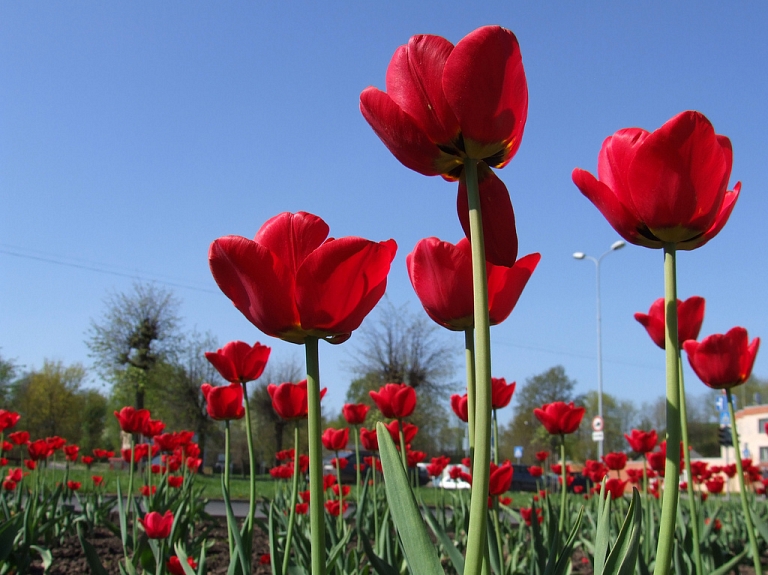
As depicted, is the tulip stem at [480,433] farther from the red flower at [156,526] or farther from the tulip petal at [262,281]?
the red flower at [156,526]

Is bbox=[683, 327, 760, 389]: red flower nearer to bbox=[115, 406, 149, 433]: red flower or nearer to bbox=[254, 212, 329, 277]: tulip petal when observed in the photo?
bbox=[254, 212, 329, 277]: tulip petal

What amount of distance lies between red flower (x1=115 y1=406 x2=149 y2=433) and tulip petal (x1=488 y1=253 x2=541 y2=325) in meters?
3.52

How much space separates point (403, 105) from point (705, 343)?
1.37 metres

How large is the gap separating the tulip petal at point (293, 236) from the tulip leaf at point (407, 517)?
0.99 feet

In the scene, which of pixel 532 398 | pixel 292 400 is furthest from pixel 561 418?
pixel 532 398

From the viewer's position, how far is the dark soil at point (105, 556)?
3596mm

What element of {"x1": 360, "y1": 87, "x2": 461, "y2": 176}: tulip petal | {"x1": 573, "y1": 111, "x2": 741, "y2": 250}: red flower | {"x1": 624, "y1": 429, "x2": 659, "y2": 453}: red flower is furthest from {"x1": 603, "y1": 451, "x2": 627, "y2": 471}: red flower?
{"x1": 360, "y1": 87, "x2": 461, "y2": 176}: tulip petal

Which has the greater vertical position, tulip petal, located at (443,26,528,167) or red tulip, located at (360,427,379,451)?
tulip petal, located at (443,26,528,167)

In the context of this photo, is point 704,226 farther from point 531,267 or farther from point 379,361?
point 379,361

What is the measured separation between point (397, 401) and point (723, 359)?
115cm

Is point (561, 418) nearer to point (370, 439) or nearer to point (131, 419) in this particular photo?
point (370, 439)

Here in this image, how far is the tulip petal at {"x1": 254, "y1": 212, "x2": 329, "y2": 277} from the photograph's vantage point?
94cm

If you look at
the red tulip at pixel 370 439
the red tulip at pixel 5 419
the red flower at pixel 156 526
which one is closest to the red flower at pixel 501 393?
the red tulip at pixel 370 439

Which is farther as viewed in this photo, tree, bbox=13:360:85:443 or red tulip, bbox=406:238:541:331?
tree, bbox=13:360:85:443
